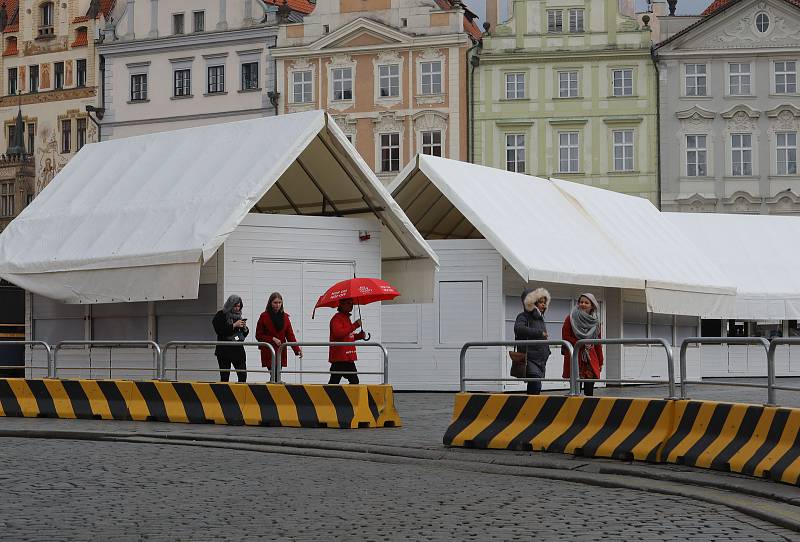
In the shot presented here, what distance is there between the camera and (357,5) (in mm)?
65375

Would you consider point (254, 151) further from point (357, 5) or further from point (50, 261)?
point (357, 5)

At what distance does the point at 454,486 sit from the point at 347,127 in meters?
54.5

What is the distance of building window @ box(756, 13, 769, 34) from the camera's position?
62812 millimetres

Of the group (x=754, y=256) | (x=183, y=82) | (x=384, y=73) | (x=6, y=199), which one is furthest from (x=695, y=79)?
(x=6, y=199)

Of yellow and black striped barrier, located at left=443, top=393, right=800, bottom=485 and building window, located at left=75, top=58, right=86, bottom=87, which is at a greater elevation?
Answer: building window, located at left=75, top=58, right=86, bottom=87

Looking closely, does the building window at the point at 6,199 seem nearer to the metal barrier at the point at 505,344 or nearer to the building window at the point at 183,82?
the building window at the point at 183,82

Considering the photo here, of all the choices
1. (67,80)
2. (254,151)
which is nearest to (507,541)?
(254,151)

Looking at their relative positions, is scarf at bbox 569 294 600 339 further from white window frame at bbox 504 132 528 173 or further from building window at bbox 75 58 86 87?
building window at bbox 75 58 86 87

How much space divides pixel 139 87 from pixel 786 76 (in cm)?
3000

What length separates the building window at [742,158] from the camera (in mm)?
63594

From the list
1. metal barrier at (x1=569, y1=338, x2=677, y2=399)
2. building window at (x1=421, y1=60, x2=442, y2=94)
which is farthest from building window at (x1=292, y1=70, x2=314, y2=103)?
metal barrier at (x1=569, y1=338, x2=677, y2=399)

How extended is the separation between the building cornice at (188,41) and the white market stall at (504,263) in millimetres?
36971

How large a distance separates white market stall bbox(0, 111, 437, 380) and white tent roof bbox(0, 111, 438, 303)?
25 mm

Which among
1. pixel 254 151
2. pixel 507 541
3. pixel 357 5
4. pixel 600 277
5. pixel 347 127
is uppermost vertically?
pixel 357 5
